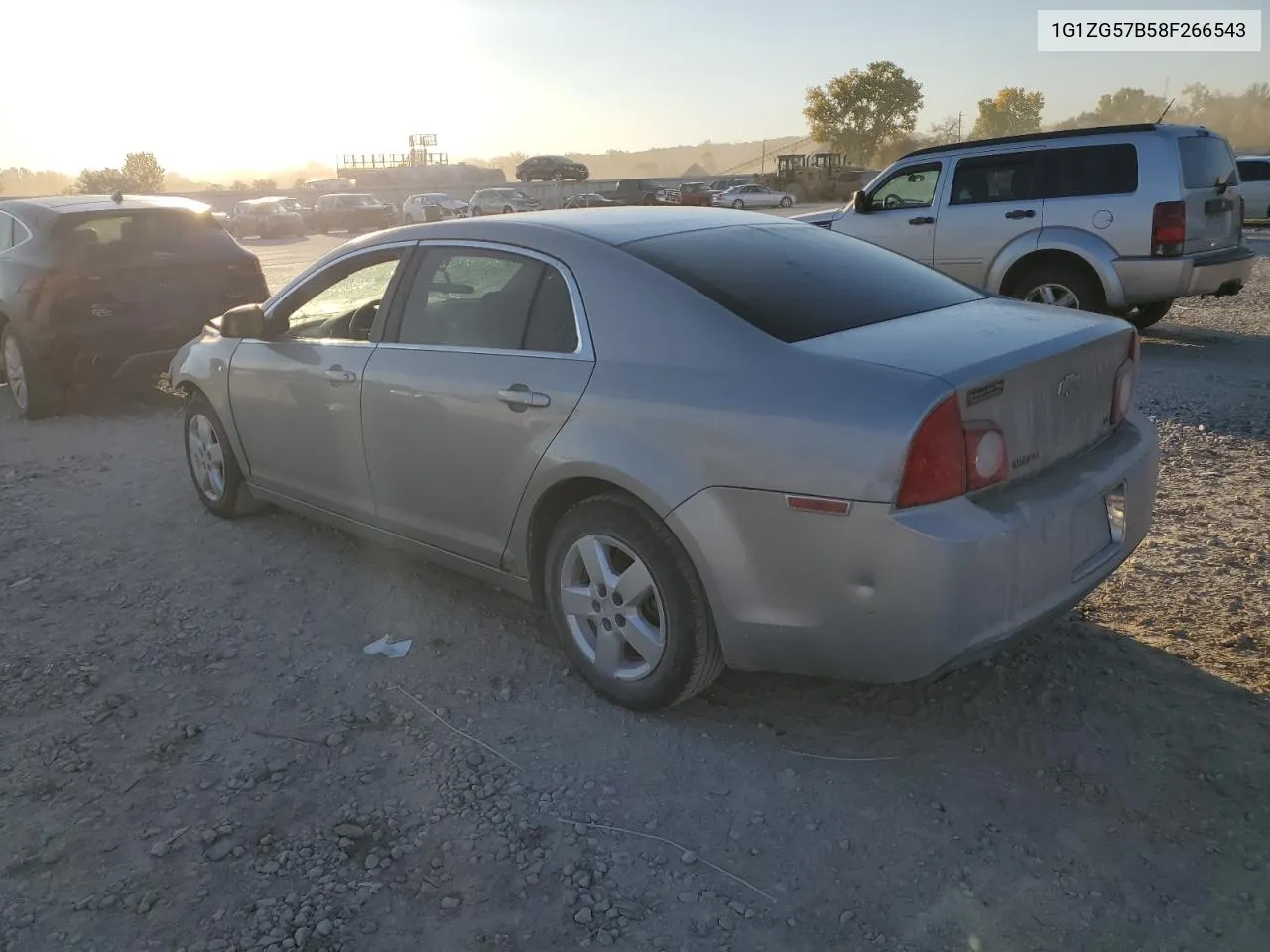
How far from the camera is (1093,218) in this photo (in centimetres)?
901

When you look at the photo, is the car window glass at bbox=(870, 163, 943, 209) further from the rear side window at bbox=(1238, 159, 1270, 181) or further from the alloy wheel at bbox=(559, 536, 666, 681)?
the rear side window at bbox=(1238, 159, 1270, 181)

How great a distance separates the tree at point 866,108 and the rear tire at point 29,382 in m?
87.2

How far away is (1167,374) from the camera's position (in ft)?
27.3

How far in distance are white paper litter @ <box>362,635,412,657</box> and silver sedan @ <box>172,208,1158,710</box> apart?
385mm

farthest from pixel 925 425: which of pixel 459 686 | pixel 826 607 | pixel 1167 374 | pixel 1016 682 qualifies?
pixel 1167 374

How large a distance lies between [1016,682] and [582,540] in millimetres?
1575

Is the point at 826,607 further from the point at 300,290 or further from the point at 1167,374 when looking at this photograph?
the point at 1167,374

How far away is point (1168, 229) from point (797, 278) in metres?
6.62

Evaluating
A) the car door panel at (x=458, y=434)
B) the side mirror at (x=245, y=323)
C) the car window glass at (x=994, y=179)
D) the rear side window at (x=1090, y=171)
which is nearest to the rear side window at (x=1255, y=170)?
the car window glass at (x=994, y=179)

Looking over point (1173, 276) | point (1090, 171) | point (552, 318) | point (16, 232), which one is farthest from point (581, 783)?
point (1090, 171)

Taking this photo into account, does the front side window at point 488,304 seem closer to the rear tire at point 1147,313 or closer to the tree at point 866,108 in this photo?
the rear tire at point 1147,313

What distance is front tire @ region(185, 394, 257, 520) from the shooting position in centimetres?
531

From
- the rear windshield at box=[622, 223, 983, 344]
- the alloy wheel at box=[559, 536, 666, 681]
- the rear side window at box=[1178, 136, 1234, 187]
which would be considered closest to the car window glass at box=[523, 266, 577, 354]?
the rear windshield at box=[622, 223, 983, 344]

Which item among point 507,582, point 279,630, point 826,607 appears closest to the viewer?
point 826,607
